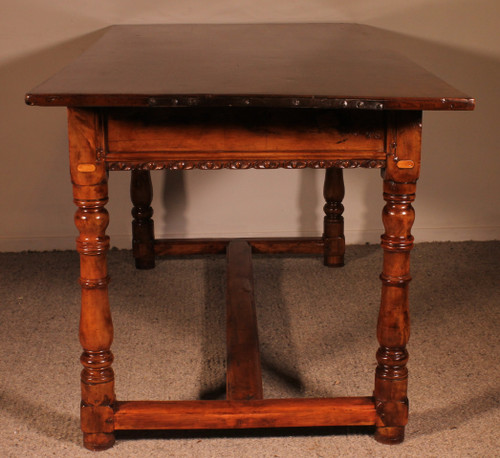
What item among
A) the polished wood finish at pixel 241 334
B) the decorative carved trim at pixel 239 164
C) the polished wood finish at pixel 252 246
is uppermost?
the decorative carved trim at pixel 239 164

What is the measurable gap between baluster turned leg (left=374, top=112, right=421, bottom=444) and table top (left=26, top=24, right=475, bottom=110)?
0.37 ft

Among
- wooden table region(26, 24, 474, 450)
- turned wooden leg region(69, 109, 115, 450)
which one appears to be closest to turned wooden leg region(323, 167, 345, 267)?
wooden table region(26, 24, 474, 450)

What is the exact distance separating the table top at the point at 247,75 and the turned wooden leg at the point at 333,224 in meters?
0.58

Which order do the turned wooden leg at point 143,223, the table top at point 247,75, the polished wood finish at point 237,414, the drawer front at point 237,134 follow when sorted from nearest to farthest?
the table top at point 247,75
the drawer front at point 237,134
the polished wood finish at point 237,414
the turned wooden leg at point 143,223

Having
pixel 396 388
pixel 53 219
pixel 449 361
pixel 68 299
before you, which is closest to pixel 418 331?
pixel 449 361

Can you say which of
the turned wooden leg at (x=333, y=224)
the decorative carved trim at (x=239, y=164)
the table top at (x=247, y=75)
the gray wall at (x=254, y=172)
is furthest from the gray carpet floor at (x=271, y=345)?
the table top at (x=247, y=75)

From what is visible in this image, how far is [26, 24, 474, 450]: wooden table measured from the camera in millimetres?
1478

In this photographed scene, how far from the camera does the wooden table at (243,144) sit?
1.48 metres

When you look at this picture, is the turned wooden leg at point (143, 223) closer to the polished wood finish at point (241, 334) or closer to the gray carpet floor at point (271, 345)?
the gray carpet floor at point (271, 345)

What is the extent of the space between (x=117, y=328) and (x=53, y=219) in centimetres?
89

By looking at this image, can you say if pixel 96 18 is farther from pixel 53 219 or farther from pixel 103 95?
pixel 103 95

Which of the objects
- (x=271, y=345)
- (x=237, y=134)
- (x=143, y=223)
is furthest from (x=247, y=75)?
(x=143, y=223)

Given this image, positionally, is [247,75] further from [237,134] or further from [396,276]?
[396,276]

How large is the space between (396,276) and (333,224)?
122 cm
